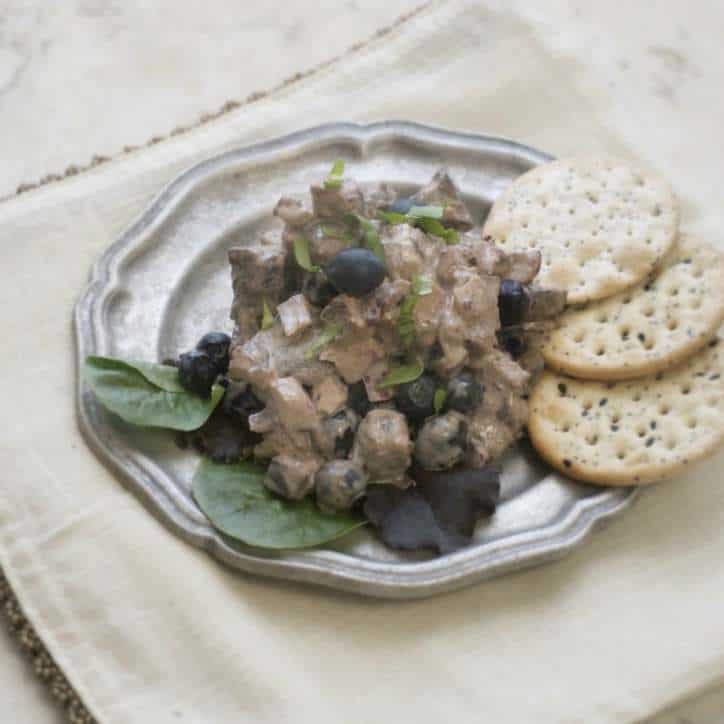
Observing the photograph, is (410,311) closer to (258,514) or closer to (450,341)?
(450,341)

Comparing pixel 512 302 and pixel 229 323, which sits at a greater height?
pixel 229 323

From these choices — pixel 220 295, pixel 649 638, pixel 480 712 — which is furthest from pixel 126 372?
pixel 649 638

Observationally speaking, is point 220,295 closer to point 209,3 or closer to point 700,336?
point 700,336

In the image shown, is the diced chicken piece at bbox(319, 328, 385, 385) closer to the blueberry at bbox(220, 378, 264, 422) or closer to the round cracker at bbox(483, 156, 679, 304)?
the blueberry at bbox(220, 378, 264, 422)

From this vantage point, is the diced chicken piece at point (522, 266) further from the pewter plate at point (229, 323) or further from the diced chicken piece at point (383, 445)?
the diced chicken piece at point (383, 445)

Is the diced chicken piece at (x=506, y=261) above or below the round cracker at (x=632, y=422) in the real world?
above

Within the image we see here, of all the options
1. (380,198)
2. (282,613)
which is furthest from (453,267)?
(282,613)

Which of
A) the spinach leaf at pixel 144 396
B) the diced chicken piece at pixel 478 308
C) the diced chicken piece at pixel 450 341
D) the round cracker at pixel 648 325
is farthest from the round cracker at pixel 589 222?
the spinach leaf at pixel 144 396
